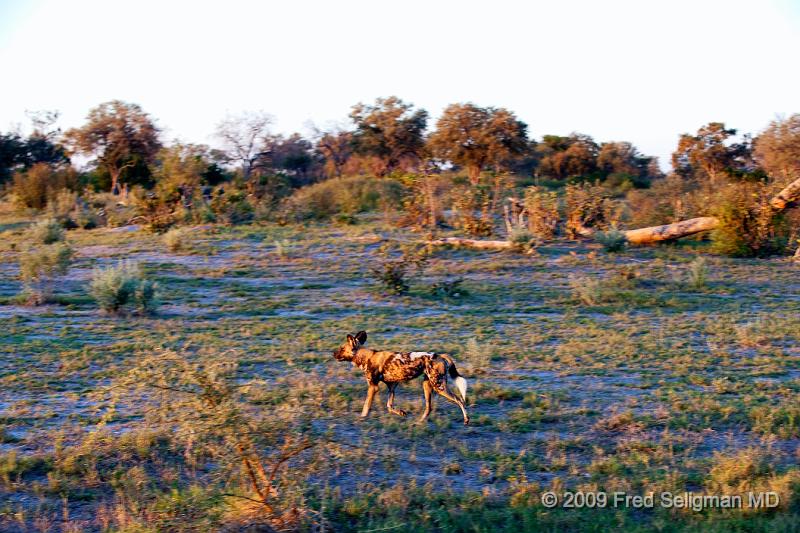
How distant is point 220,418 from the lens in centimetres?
476

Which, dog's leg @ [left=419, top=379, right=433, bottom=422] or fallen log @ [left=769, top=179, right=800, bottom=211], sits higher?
fallen log @ [left=769, top=179, right=800, bottom=211]

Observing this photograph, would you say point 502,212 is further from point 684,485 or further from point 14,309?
point 684,485

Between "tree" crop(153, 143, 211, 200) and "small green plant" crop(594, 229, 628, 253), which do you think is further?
"tree" crop(153, 143, 211, 200)

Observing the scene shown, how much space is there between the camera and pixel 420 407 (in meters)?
6.75

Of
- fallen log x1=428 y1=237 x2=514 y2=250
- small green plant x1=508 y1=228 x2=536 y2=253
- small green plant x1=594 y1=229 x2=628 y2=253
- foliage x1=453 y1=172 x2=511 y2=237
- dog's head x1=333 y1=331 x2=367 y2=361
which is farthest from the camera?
foliage x1=453 y1=172 x2=511 y2=237

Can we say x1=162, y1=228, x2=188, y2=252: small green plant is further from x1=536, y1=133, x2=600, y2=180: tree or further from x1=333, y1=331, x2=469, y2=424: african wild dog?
x1=536, y1=133, x2=600, y2=180: tree

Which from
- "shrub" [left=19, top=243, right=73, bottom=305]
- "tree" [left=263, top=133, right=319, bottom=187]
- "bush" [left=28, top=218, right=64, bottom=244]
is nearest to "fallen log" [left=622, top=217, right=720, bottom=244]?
"shrub" [left=19, top=243, right=73, bottom=305]

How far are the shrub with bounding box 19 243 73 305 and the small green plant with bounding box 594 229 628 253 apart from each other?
35.9 ft

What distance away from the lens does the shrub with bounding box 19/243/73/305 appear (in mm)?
11693

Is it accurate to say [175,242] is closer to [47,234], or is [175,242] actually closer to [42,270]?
[47,234]

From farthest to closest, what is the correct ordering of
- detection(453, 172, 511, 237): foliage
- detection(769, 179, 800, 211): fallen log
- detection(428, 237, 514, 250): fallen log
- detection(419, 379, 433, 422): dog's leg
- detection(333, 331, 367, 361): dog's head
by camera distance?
detection(453, 172, 511, 237): foliage < detection(428, 237, 514, 250): fallen log < detection(769, 179, 800, 211): fallen log < detection(333, 331, 367, 361): dog's head < detection(419, 379, 433, 422): dog's leg

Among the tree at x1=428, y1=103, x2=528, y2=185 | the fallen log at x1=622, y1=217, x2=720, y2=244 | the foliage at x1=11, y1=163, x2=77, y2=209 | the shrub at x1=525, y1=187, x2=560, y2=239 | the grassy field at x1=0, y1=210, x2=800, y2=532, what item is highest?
the tree at x1=428, y1=103, x2=528, y2=185

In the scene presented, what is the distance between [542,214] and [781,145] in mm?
11737

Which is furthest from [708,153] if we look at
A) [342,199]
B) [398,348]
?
[398,348]
